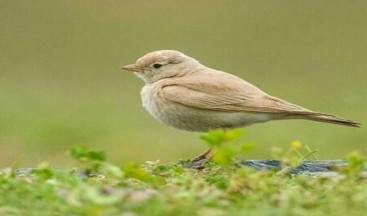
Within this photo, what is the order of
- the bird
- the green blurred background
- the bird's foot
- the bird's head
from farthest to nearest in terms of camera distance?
1. the green blurred background
2. the bird's head
3. the bird
4. the bird's foot

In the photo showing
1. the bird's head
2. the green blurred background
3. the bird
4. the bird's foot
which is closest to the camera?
the bird's foot

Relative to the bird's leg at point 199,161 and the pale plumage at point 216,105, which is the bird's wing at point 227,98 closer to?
the pale plumage at point 216,105

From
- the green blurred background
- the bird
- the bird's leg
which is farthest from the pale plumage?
the green blurred background

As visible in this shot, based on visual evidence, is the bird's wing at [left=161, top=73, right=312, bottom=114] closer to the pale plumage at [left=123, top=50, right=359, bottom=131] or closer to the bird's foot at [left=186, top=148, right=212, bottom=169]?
the pale plumage at [left=123, top=50, right=359, bottom=131]

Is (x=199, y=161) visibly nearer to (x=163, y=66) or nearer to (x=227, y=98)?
(x=227, y=98)

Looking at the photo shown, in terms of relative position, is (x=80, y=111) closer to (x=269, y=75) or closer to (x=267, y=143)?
(x=267, y=143)

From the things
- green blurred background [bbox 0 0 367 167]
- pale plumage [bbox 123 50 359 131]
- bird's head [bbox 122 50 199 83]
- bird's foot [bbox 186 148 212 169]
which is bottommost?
bird's foot [bbox 186 148 212 169]

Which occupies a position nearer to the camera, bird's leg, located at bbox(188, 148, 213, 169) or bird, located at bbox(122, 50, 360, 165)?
bird's leg, located at bbox(188, 148, 213, 169)
